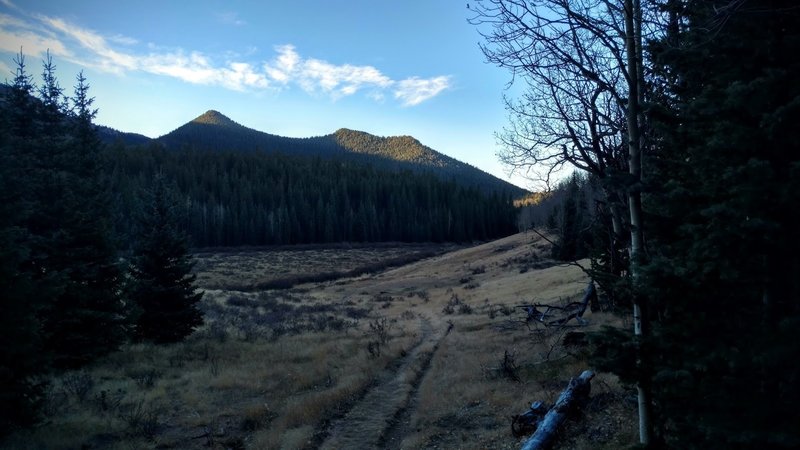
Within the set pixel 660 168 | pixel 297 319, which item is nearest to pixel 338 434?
pixel 660 168

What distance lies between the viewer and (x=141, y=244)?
67.7ft

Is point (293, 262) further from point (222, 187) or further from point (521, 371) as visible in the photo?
point (521, 371)

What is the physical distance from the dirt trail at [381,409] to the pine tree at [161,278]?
1085 centimetres

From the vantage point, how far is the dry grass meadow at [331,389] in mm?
9750

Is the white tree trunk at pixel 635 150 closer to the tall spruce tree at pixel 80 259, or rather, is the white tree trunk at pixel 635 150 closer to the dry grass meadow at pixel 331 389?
the dry grass meadow at pixel 331 389

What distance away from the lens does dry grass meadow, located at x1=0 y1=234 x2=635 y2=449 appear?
384 inches

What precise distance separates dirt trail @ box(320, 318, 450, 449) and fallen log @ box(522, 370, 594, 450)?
3.26 metres

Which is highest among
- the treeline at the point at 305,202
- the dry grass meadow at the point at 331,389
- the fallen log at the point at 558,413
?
the treeline at the point at 305,202

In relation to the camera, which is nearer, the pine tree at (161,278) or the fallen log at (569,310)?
the fallen log at (569,310)

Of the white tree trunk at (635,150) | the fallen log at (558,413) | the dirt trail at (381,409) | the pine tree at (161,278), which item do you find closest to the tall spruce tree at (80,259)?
the pine tree at (161,278)

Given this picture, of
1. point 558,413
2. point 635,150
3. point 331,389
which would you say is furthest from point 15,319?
point 635,150

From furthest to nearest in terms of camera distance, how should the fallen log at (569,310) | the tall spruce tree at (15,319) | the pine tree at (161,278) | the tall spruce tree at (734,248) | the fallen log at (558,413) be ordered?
the pine tree at (161,278) → the fallen log at (569,310) → the tall spruce tree at (15,319) → the fallen log at (558,413) → the tall spruce tree at (734,248)

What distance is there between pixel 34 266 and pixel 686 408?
19387mm

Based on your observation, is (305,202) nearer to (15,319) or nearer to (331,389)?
(331,389)
